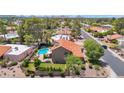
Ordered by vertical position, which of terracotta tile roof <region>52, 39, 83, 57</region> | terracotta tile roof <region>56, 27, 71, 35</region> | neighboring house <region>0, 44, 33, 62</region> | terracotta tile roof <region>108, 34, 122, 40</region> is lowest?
neighboring house <region>0, 44, 33, 62</region>

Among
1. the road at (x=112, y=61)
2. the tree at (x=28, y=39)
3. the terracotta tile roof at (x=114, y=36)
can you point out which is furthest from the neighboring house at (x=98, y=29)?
the tree at (x=28, y=39)

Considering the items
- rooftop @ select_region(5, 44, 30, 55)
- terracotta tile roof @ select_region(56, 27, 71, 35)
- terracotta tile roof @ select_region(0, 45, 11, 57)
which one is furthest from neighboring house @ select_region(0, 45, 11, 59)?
terracotta tile roof @ select_region(56, 27, 71, 35)

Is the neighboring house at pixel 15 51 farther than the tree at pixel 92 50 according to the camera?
No

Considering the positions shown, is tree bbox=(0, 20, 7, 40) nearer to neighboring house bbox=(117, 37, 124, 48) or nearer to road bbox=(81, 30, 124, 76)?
road bbox=(81, 30, 124, 76)

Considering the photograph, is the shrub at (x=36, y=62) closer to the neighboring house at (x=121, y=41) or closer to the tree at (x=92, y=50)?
the tree at (x=92, y=50)
